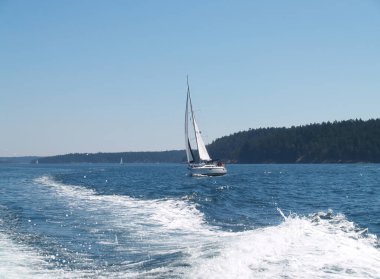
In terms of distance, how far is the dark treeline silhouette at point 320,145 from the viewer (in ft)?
477

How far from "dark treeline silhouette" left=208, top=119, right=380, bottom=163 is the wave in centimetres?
13114


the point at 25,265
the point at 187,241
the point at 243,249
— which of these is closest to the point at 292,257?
the point at 243,249

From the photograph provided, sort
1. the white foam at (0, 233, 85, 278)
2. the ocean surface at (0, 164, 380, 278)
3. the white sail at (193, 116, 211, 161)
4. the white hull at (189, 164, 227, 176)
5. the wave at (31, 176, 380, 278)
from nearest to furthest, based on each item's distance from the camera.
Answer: the wave at (31, 176, 380, 278) < the ocean surface at (0, 164, 380, 278) < the white foam at (0, 233, 85, 278) < the white hull at (189, 164, 227, 176) < the white sail at (193, 116, 211, 161)

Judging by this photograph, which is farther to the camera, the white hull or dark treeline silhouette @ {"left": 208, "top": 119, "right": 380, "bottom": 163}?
dark treeline silhouette @ {"left": 208, "top": 119, "right": 380, "bottom": 163}

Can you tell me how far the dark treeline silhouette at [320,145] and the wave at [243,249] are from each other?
430 feet

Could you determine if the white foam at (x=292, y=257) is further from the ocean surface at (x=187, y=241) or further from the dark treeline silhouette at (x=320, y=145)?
the dark treeline silhouette at (x=320, y=145)

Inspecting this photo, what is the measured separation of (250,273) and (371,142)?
467ft

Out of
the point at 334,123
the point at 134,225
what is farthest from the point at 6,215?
the point at 334,123

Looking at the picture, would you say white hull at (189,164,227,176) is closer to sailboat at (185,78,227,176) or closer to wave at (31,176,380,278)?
sailboat at (185,78,227,176)

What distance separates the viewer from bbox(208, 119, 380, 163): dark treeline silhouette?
145250 millimetres

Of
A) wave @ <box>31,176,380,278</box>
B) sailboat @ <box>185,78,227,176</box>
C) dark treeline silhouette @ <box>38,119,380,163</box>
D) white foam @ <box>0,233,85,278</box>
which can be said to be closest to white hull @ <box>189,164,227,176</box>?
sailboat @ <box>185,78,227,176</box>

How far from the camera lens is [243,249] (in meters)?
13.1

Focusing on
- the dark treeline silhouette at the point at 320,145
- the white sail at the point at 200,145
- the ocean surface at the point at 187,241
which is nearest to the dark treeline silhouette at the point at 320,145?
the dark treeline silhouette at the point at 320,145

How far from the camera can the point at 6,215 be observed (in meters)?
23.5
